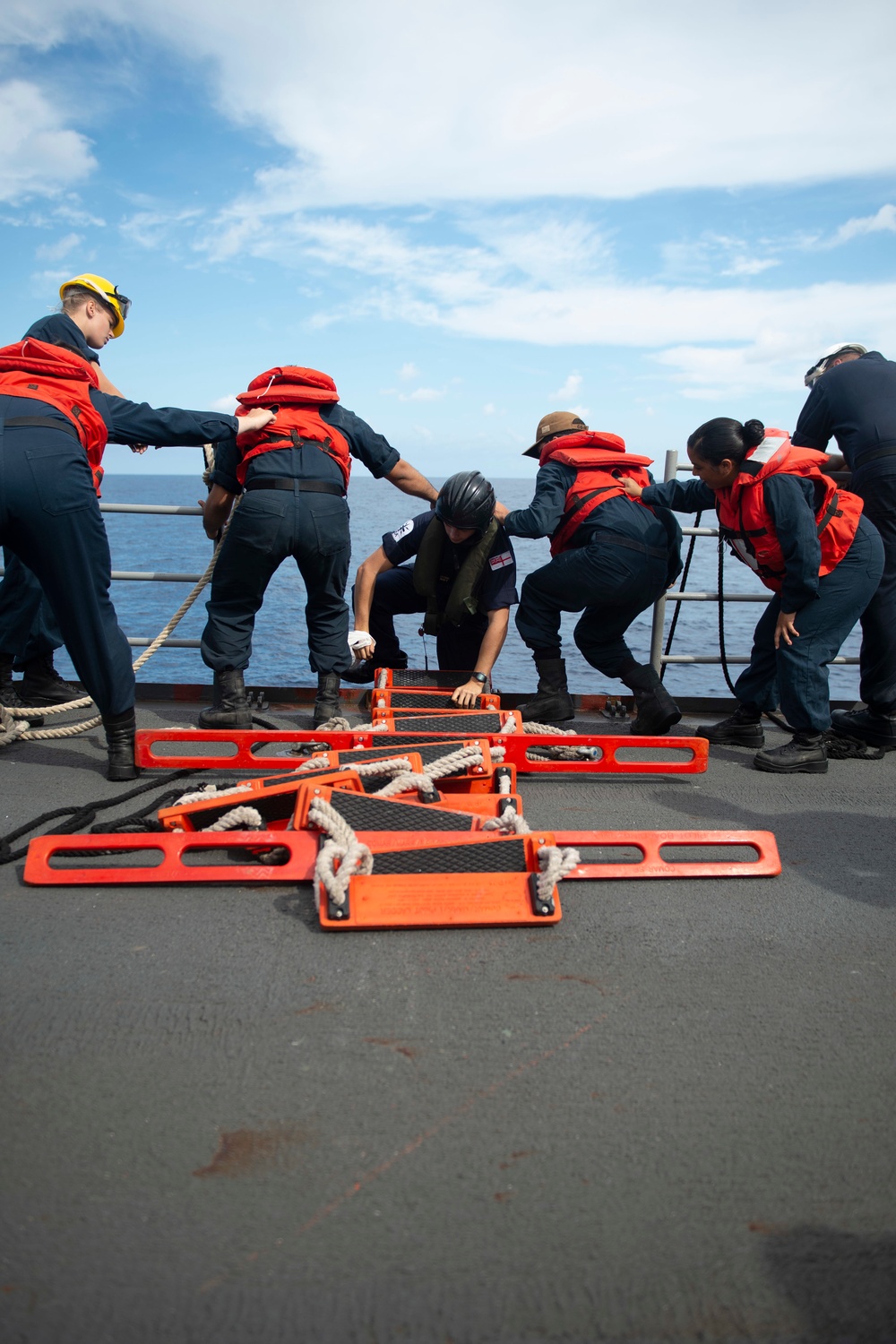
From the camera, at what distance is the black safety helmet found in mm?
4242

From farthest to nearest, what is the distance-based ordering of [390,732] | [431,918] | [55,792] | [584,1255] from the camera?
[390,732], [55,792], [431,918], [584,1255]

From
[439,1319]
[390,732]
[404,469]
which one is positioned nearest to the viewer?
[439,1319]

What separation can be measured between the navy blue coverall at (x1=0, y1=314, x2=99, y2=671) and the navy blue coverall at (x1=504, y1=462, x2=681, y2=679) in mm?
2128

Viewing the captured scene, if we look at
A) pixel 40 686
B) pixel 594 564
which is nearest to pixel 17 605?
pixel 40 686

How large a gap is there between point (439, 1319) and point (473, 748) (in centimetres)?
193

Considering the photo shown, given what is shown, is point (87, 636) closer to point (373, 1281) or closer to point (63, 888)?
point (63, 888)

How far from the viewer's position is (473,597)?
459cm

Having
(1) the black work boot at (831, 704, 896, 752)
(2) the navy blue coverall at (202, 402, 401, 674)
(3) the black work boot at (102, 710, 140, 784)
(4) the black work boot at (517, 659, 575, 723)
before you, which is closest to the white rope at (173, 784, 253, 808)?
(3) the black work boot at (102, 710, 140, 784)

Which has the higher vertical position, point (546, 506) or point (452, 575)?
point (546, 506)

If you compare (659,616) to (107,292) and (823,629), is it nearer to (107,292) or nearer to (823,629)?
(823,629)

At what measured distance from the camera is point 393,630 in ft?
16.5

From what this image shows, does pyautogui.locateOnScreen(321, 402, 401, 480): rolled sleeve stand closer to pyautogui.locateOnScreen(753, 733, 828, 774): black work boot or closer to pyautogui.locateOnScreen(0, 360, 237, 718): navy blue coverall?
pyautogui.locateOnScreen(0, 360, 237, 718): navy blue coverall

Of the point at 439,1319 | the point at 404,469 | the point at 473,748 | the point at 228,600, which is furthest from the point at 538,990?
the point at 404,469

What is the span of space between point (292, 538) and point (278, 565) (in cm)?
14
